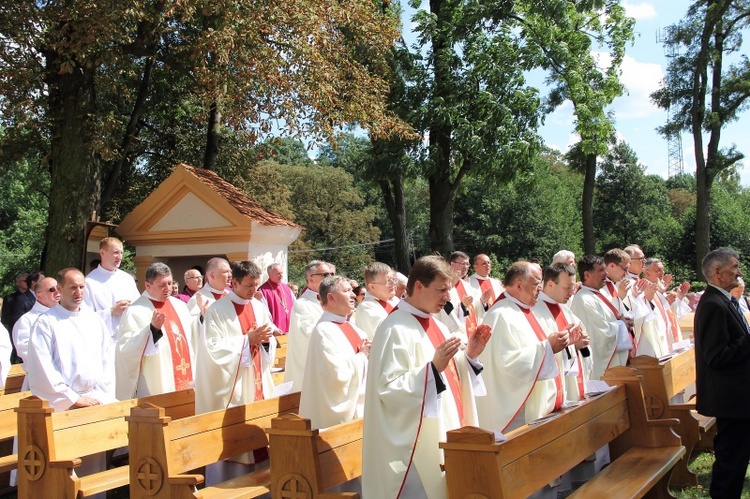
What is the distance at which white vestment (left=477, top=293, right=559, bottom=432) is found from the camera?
5535 mm

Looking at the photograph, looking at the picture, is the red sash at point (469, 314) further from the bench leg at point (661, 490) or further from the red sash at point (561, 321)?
the bench leg at point (661, 490)

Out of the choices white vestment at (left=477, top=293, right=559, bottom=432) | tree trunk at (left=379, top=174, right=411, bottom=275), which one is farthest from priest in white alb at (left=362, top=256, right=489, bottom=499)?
tree trunk at (left=379, top=174, right=411, bottom=275)

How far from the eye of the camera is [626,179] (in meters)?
43.3

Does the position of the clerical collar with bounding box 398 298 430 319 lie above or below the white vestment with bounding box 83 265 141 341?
below

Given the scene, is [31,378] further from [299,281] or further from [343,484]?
[299,281]

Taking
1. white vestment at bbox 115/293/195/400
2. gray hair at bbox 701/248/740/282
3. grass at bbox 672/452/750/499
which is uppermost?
gray hair at bbox 701/248/740/282

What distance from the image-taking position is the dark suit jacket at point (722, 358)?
5492 millimetres

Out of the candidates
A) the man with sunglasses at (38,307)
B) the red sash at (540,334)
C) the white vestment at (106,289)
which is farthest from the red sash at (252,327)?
the white vestment at (106,289)

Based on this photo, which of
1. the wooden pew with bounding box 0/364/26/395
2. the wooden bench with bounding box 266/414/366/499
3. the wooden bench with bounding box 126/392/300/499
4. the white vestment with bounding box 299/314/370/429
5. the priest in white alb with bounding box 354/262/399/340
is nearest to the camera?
the wooden bench with bounding box 266/414/366/499

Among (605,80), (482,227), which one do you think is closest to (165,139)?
(605,80)

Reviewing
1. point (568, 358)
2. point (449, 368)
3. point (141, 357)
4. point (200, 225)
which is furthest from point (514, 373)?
point (200, 225)

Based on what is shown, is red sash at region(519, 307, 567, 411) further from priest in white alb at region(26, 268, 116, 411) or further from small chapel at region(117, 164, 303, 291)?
small chapel at region(117, 164, 303, 291)

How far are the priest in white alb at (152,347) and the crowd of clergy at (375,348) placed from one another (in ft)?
0.05

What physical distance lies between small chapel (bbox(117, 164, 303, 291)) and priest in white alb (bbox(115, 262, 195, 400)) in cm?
613
